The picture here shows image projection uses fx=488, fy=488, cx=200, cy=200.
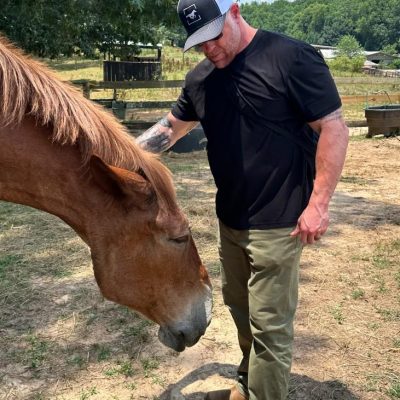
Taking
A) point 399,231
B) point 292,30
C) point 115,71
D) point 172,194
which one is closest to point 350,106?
point 115,71

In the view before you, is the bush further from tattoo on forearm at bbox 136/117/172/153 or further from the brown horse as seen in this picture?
the brown horse

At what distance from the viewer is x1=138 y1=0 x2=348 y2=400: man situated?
1884mm

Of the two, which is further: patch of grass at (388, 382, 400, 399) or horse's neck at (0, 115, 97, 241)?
patch of grass at (388, 382, 400, 399)

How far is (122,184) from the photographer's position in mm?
1654

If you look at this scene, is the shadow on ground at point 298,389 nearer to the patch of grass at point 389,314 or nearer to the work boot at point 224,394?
the work boot at point 224,394

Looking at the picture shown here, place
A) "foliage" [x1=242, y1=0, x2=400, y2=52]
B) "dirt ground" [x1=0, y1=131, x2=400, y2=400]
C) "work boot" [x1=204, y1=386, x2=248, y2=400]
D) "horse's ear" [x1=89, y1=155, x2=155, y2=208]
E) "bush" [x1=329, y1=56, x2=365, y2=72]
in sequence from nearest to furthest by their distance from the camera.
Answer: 1. "horse's ear" [x1=89, y1=155, x2=155, y2=208]
2. "work boot" [x1=204, y1=386, x2=248, y2=400]
3. "dirt ground" [x1=0, y1=131, x2=400, y2=400]
4. "bush" [x1=329, y1=56, x2=365, y2=72]
5. "foliage" [x1=242, y1=0, x2=400, y2=52]

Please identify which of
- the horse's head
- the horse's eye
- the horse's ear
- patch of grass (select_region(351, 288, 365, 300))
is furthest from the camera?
patch of grass (select_region(351, 288, 365, 300))

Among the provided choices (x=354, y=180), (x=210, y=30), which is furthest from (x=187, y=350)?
(x=354, y=180)

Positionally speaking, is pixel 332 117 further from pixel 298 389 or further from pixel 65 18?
pixel 65 18

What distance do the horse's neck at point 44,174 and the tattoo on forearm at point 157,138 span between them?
759 mm

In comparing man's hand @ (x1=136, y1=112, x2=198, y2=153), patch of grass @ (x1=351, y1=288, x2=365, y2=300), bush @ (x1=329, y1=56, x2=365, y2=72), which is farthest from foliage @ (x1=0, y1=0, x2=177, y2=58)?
bush @ (x1=329, y1=56, x2=365, y2=72)

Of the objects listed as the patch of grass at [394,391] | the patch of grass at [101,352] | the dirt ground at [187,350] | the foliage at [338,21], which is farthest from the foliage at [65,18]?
the foliage at [338,21]

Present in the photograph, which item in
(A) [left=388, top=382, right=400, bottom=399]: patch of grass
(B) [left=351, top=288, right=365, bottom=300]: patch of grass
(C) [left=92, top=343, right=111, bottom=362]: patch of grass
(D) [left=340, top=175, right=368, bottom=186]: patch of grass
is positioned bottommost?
(C) [left=92, top=343, right=111, bottom=362]: patch of grass

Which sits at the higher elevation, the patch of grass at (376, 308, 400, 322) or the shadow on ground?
the patch of grass at (376, 308, 400, 322)
